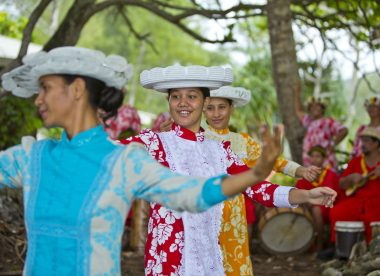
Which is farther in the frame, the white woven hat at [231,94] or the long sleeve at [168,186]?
the white woven hat at [231,94]

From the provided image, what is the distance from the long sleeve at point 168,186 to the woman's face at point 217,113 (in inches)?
115

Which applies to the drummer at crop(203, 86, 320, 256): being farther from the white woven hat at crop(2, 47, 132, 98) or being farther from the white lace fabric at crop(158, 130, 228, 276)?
the white woven hat at crop(2, 47, 132, 98)

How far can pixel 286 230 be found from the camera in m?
9.40

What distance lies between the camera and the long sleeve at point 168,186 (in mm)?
2674

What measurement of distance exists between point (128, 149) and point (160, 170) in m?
0.15

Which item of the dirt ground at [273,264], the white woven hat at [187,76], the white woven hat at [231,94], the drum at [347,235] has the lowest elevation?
the dirt ground at [273,264]

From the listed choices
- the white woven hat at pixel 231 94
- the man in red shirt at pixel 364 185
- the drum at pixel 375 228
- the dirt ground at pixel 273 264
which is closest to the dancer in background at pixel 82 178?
the white woven hat at pixel 231 94

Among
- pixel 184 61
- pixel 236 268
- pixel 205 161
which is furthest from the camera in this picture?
pixel 184 61

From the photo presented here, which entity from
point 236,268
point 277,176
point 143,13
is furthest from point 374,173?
point 143,13

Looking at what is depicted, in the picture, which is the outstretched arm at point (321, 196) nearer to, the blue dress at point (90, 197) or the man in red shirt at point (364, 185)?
the blue dress at point (90, 197)

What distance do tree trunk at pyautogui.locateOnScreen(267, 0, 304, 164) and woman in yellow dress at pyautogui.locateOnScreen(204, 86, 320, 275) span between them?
2975 mm

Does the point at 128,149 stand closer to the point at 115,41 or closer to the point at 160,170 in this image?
the point at 160,170

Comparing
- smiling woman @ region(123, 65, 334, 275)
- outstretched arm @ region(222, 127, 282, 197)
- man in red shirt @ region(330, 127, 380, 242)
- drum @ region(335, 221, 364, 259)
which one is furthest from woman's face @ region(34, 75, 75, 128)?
man in red shirt @ region(330, 127, 380, 242)

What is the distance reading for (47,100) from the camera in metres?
2.88
